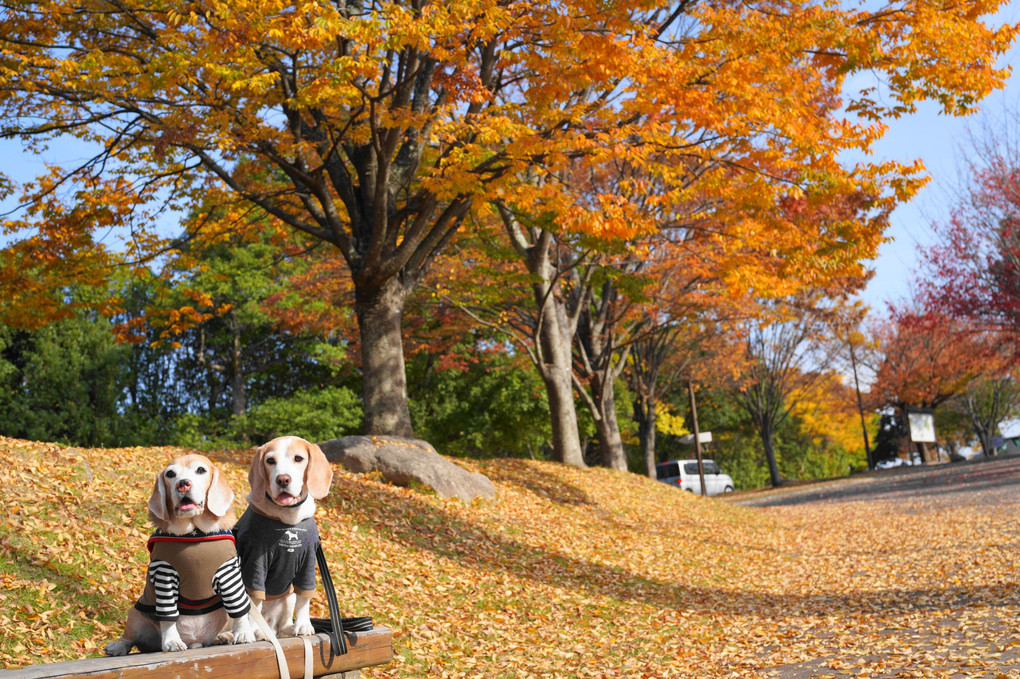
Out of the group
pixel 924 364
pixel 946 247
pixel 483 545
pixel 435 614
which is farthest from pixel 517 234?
pixel 924 364

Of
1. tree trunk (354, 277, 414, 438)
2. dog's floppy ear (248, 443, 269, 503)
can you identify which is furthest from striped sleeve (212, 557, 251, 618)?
tree trunk (354, 277, 414, 438)

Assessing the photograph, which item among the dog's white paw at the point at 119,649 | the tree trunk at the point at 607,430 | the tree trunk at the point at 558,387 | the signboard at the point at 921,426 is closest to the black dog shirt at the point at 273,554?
the dog's white paw at the point at 119,649

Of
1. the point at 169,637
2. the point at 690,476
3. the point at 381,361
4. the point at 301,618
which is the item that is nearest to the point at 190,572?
the point at 169,637

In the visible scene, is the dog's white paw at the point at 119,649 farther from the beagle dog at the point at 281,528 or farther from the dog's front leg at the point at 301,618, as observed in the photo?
the dog's front leg at the point at 301,618

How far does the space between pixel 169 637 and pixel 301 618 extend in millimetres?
521

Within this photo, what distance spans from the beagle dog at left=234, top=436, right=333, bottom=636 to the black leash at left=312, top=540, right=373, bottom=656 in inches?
2.6

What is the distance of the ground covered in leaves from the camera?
5.37 m

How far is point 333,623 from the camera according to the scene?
3039 mm

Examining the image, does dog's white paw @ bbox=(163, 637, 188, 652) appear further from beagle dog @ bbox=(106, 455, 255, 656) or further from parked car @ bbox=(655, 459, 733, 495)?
parked car @ bbox=(655, 459, 733, 495)

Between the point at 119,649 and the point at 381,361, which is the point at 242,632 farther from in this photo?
the point at 381,361

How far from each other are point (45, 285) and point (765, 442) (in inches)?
1144

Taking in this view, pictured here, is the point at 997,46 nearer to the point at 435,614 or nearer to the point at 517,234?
the point at 517,234

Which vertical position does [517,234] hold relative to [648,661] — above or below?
above

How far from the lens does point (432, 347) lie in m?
25.2
